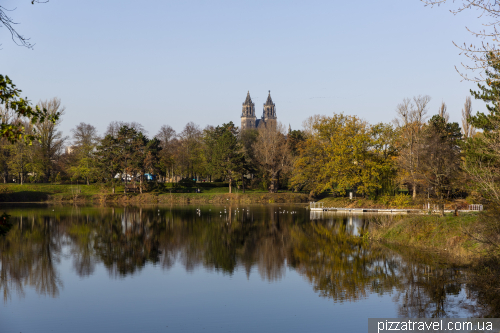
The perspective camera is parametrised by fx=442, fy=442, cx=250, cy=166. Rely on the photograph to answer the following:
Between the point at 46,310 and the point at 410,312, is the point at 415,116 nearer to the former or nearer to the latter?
the point at 410,312

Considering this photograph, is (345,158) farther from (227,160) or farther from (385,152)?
(227,160)

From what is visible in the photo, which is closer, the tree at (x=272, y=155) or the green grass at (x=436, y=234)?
the green grass at (x=436, y=234)

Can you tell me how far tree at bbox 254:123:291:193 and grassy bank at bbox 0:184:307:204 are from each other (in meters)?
4.25

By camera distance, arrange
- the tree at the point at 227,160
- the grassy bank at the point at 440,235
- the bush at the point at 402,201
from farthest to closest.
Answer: the tree at the point at 227,160 → the bush at the point at 402,201 → the grassy bank at the point at 440,235

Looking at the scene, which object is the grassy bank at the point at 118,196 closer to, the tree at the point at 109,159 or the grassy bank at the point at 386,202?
the tree at the point at 109,159

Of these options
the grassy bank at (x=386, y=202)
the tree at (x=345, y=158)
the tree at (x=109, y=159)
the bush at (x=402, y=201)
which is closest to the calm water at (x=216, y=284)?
the grassy bank at (x=386, y=202)

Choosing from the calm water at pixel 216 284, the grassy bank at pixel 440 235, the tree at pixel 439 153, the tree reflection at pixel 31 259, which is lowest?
the calm water at pixel 216 284

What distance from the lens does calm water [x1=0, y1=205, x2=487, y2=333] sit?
13.3 m

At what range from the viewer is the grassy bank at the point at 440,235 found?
63.7 ft

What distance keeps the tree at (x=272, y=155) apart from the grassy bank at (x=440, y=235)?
42.0 meters

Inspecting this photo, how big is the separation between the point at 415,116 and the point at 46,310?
1946 inches

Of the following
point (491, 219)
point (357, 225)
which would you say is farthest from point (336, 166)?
point (491, 219)

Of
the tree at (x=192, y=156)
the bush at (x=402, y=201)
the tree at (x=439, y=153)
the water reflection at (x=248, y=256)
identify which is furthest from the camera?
the tree at (x=192, y=156)

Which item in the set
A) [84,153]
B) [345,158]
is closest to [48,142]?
[84,153]
